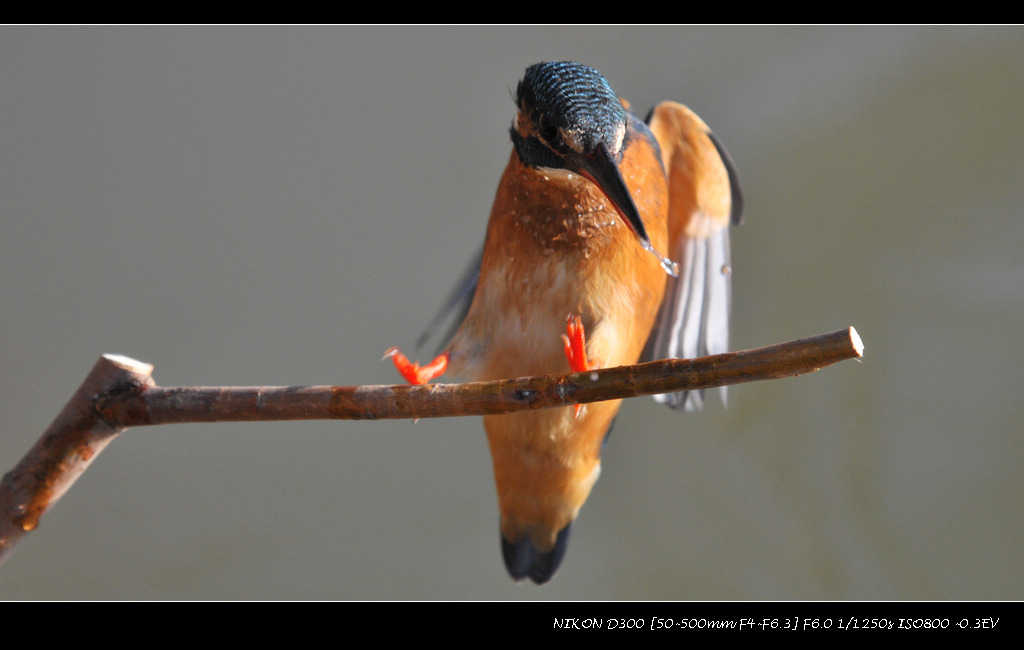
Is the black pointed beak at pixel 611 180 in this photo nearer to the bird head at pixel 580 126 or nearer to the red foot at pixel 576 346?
the bird head at pixel 580 126

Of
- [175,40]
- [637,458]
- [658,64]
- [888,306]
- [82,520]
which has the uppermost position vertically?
[175,40]

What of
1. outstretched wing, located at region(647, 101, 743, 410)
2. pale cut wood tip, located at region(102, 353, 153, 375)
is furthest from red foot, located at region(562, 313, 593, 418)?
pale cut wood tip, located at region(102, 353, 153, 375)

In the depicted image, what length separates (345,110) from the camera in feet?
4.87

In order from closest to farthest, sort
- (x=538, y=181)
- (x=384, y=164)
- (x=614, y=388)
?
(x=614, y=388) < (x=538, y=181) < (x=384, y=164)

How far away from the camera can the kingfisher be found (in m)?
0.79

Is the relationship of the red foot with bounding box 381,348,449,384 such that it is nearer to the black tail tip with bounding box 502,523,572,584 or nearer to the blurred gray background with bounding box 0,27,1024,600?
the black tail tip with bounding box 502,523,572,584

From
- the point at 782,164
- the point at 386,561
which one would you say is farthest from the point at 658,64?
the point at 386,561

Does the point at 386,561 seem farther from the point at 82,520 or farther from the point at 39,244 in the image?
the point at 39,244

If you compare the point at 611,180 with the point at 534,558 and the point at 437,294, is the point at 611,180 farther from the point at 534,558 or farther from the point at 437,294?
the point at 437,294

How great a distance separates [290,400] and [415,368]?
0.18 m

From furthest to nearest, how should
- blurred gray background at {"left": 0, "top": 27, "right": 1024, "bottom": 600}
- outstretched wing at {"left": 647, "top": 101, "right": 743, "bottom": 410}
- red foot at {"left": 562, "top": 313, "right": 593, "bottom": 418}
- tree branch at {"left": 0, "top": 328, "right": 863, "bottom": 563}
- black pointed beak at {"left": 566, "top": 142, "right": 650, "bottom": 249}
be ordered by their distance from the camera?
1. blurred gray background at {"left": 0, "top": 27, "right": 1024, "bottom": 600}
2. outstretched wing at {"left": 647, "top": 101, "right": 743, "bottom": 410}
3. red foot at {"left": 562, "top": 313, "right": 593, "bottom": 418}
4. black pointed beak at {"left": 566, "top": 142, "right": 650, "bottom": 249}
5. tree branch at {"left": 0, "top": 328, "right": 863, "bottom": 563}

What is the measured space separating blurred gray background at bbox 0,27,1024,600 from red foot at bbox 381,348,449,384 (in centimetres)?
63

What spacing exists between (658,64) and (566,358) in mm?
781

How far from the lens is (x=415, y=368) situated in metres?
0.87
